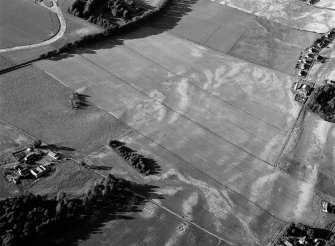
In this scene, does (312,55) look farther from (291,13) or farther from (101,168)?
(101,168)

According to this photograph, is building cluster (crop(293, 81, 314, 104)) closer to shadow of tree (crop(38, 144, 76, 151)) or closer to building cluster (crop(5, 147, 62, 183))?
Answer: shadow of tree (crop(38, 144, 76, 151))

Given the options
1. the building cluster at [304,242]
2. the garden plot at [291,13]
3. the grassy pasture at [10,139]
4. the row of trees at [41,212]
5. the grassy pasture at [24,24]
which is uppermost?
the garden plot at [291,13]

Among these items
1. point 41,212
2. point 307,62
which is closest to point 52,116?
point 41,212

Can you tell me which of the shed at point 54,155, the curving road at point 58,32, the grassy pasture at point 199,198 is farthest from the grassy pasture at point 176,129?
the curving road at point 58,32

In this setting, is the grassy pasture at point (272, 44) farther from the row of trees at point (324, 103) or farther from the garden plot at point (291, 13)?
the row of trees at point (324, 103)

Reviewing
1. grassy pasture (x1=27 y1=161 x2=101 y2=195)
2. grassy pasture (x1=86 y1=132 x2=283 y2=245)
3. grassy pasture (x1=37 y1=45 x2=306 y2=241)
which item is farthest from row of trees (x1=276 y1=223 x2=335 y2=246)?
grassy pasture (x1=27 y1=161 x2=101 y2=195)

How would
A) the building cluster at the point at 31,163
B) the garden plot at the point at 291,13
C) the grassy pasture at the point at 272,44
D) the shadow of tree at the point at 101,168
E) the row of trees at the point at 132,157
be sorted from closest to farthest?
the building cluster at the point at 31,163, the shadow of tree at the point at 101,168, the row of trees at the point at 132,157, the grassy pasture at the point at 272,44, the garden plot at the point at 291,13
